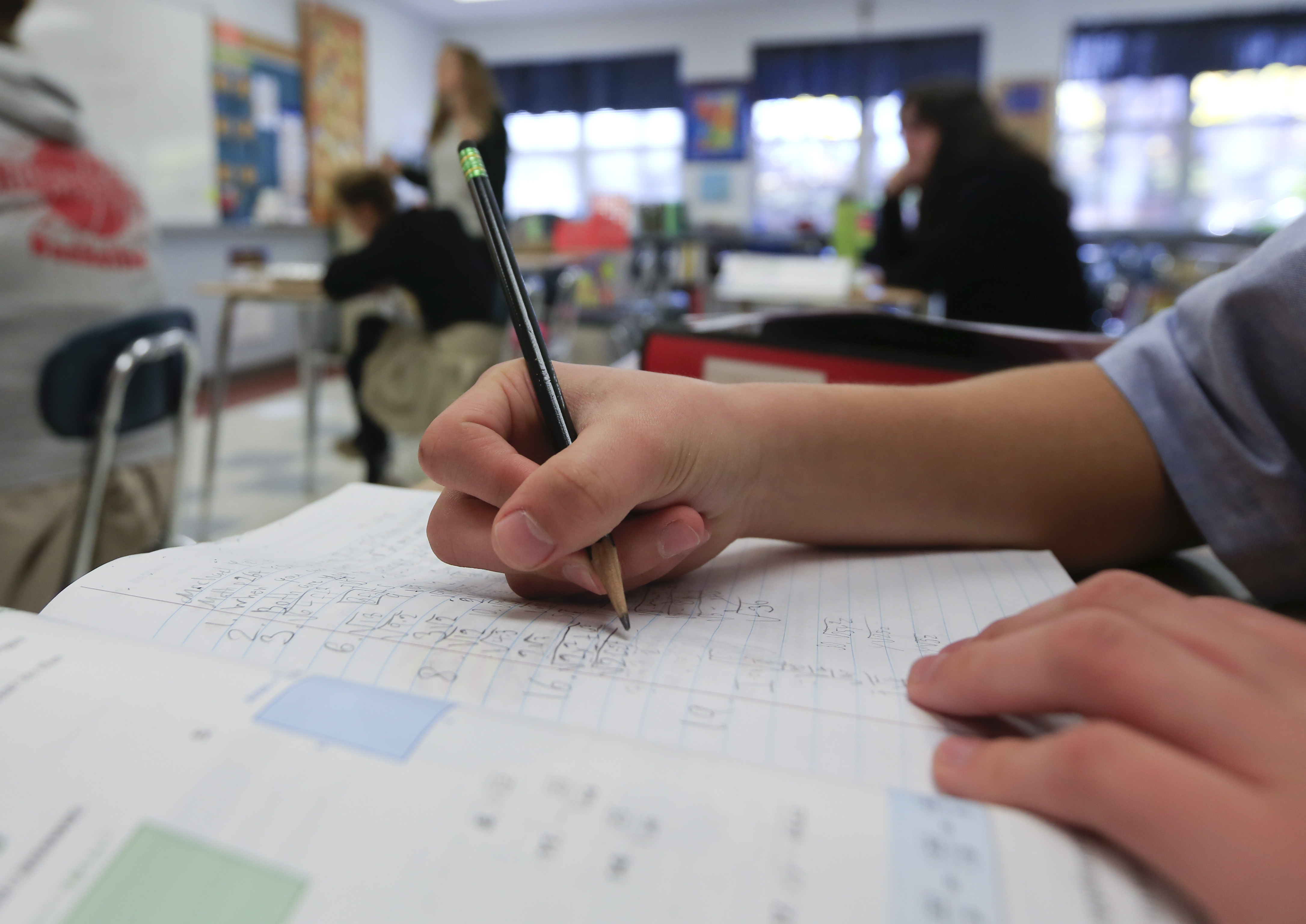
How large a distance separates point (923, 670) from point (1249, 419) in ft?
0.88

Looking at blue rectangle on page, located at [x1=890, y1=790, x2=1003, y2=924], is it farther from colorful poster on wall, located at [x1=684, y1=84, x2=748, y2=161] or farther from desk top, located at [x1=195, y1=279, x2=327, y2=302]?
colorful poster on wall, located at [x1=684, y1=84, x2=748, y2=161]

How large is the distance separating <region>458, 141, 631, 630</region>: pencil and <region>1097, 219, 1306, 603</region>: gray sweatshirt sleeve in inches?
12.6

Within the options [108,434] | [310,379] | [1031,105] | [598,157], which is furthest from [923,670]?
[598,157]

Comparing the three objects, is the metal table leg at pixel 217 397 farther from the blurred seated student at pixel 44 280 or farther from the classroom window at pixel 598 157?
the classroom window at pixel 598 157

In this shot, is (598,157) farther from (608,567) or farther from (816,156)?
(608,567)

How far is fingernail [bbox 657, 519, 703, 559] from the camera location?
1.14 feet

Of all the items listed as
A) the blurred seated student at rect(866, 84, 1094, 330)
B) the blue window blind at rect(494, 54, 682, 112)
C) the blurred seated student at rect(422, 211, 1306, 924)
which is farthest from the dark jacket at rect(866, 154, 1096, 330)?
the blue window blind at rect(494, 54, 682, 112)

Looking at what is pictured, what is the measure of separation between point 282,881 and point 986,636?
22cm

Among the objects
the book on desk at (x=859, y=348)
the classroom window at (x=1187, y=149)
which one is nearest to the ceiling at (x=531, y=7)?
the classroom window at (x=1187, y=149)

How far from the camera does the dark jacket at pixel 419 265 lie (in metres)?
1.84

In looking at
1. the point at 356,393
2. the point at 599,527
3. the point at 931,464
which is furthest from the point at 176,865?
the point at 356,393

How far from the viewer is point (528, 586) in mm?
354

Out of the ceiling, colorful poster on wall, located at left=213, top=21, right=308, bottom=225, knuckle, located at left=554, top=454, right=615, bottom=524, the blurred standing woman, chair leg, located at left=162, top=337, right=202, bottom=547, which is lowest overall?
chair leg, located at left=162, top=337, right=202, bottom=547

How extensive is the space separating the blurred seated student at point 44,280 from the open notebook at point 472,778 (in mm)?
791
